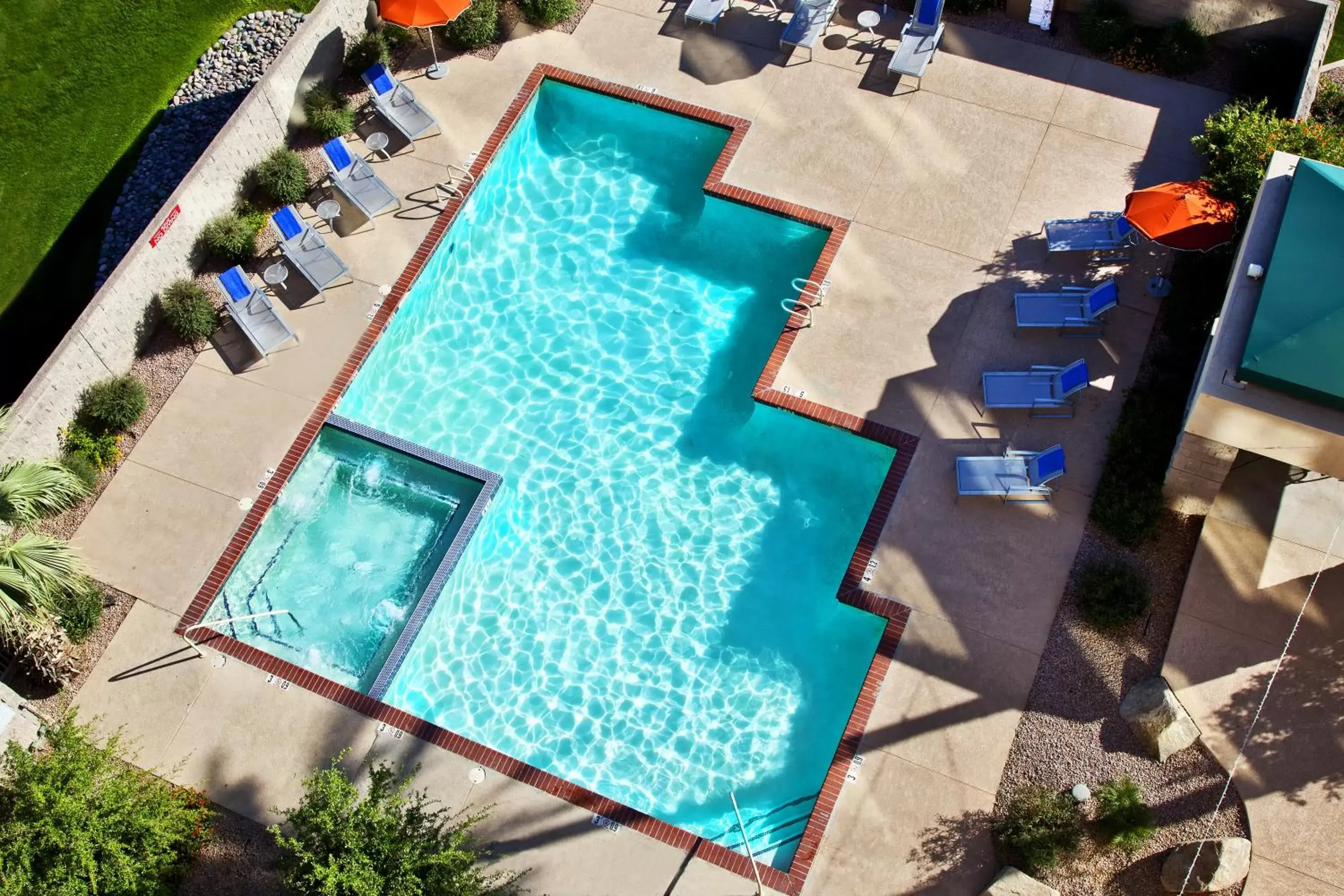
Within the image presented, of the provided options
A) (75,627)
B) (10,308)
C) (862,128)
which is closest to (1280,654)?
(862,128)

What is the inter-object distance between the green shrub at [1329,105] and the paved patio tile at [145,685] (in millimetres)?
18999

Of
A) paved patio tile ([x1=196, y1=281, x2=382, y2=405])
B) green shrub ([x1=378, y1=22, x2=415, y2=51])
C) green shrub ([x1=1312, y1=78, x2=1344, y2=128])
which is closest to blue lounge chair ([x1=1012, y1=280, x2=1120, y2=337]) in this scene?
green shrub ([x1=1312, y1=78, x2=1344, y2=128])

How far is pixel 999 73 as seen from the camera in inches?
813

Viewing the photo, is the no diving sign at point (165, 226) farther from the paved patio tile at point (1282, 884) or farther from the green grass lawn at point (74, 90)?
the paved patio tile at point (1282, 884)

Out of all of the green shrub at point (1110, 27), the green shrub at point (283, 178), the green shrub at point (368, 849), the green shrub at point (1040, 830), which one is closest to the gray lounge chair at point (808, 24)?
the green shrub at point (1110, 27)

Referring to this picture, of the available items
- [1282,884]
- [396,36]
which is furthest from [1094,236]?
[396,36]

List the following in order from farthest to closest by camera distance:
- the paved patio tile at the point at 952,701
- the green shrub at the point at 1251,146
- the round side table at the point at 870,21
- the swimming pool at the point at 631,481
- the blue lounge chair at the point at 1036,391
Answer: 1. the round side table at the point at 870,21
2. the green shrub at the point at 1251,146
3. the blue lounge chair at the point at 1036,391
4. the swimming pool at the point at 631,481
5. the paved patio tile at the point at 952,701

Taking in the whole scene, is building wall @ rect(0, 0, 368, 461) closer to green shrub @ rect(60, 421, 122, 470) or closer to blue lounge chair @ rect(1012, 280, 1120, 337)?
green shrub @ rect(60, 421, 122, 470)

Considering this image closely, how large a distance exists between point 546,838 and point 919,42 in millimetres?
14288

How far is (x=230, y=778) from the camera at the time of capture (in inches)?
610

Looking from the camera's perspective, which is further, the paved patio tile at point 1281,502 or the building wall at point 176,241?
the building wall at point 176,241

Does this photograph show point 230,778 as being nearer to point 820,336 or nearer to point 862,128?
point 820,336

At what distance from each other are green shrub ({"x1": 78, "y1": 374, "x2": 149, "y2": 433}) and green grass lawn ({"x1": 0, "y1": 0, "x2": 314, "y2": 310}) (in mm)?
2977

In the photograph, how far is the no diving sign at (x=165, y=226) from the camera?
1828cm
